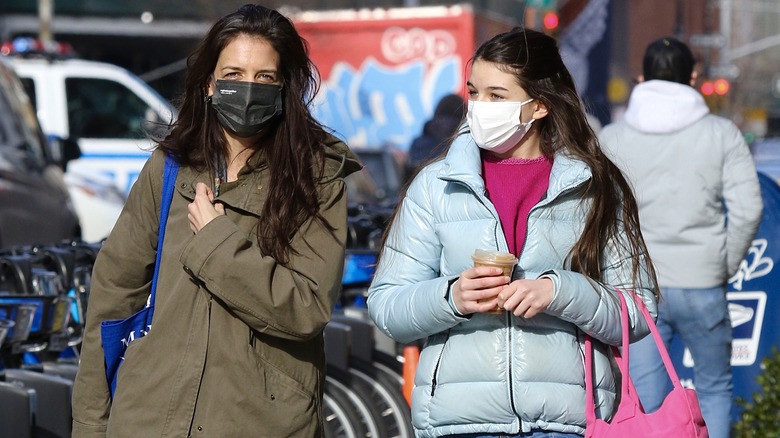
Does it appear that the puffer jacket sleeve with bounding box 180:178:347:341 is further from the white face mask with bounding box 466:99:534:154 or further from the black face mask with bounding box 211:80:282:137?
the white face mask with bounding box 466:99:534:154

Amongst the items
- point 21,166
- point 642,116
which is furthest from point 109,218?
point 642,116

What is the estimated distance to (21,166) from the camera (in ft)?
37.5

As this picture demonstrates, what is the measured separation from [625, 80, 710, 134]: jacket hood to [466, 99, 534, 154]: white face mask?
2.40m

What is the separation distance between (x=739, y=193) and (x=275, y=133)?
2874 mm

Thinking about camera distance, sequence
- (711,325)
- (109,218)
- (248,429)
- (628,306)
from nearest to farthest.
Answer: (248,429) → (628,306) → (711,325) → (109,218)

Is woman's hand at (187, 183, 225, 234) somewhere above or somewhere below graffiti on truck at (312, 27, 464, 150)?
above

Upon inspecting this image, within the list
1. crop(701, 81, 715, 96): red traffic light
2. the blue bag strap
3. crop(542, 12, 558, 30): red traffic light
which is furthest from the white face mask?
crop(701, 81, 715, 96): red traffic light

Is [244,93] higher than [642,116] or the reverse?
higher

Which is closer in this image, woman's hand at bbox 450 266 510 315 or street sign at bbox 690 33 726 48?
woman's hand at bbox 450 266 510 315

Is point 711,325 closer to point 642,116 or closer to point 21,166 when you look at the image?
point 642,116

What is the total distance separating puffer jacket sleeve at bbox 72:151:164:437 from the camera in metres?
3.38

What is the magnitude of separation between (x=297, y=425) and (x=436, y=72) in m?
19.9

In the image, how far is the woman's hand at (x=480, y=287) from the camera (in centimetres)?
317

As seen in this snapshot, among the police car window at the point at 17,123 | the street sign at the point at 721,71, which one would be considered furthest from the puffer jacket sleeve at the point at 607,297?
the street sign at the point at 721,71
